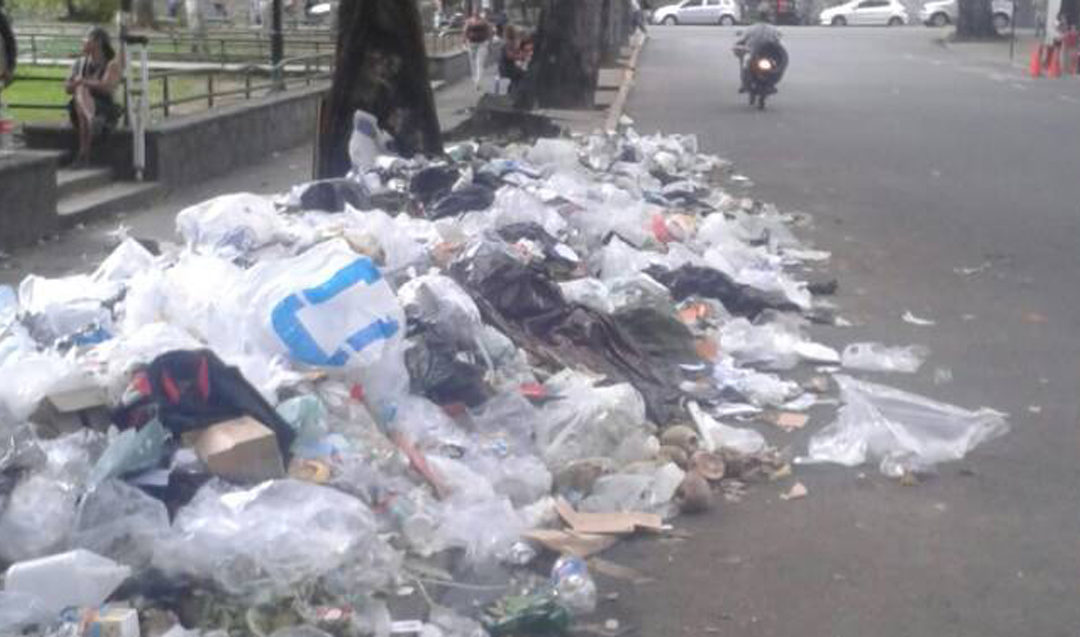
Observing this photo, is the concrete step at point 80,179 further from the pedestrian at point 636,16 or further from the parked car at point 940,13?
the parked car at point 940,13

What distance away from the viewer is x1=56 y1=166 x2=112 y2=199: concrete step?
1570 cm

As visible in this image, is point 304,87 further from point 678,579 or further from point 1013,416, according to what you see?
point 678,579

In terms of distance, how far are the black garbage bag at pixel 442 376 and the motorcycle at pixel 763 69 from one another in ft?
66.0

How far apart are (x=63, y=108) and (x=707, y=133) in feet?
31.3

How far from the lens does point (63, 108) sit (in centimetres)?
1709

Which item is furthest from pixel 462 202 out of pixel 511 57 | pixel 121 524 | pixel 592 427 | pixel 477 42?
pixel 477 42

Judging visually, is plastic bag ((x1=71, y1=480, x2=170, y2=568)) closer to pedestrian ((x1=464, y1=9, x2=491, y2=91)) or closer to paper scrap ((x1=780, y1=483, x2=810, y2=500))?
paper scrap ((x1=780, y1=483, x2=810, y2=500))

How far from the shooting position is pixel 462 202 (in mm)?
11805

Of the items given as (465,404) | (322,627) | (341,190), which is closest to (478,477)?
(465,404)

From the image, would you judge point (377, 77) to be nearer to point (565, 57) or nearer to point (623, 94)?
point (565, 57)

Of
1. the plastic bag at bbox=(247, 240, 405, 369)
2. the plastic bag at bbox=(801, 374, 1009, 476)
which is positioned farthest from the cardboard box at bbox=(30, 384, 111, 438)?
the plastic bag at bbox=(801, 374, 1009, 476)

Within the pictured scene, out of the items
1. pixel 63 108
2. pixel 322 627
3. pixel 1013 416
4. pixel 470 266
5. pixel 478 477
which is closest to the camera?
pixel 322 627

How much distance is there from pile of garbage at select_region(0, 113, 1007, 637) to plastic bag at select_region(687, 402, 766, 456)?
2 cm

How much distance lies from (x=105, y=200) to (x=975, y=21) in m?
43.1
